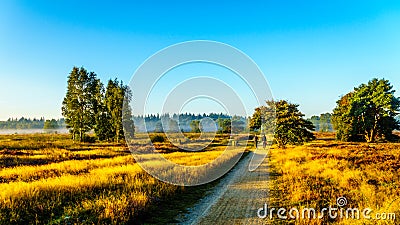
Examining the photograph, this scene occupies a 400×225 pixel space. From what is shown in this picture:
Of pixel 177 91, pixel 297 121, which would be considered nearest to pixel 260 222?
pixel 177 91

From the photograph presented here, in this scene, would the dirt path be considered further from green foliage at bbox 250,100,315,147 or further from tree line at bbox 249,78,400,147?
tree line at bbox 249,78,400,147

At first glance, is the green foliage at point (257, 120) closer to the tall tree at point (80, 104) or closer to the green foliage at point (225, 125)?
the green foliage at point (225, 125)

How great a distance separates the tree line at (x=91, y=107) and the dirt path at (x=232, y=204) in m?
44.0

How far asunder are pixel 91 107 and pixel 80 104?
2.47m

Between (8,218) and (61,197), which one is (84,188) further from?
(8,218)

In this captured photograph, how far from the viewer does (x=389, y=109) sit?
5216 centimetres

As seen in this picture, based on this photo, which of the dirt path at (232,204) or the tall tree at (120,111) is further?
the tall tree at (120,111)

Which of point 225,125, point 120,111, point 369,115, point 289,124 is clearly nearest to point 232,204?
point 289,124

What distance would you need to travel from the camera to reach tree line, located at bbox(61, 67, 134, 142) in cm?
5472

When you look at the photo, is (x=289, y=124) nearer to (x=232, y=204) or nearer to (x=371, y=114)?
(x=232, y=204)

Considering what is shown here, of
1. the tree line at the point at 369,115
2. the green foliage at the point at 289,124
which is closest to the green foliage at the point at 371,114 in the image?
the tree line at the point at 369,115

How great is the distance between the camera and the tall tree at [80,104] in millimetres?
58562

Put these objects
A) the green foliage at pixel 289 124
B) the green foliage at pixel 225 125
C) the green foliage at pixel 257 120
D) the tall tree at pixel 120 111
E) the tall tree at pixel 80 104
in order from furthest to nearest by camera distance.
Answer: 1. the green foliage at pixel 225 125
2. the tall tree at pixel 80 104
3. the tall tree at pixel 120 111
4. the green foliage at pixel 257 120
5. the green foliage at pixel 289 124

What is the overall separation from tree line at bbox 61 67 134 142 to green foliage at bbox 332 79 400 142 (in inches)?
1874
